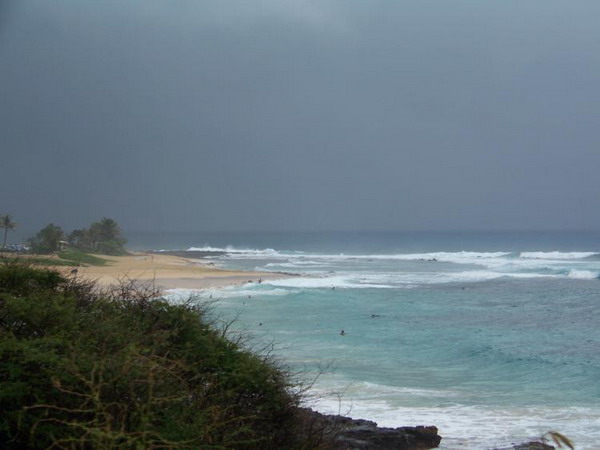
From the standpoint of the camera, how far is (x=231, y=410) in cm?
688

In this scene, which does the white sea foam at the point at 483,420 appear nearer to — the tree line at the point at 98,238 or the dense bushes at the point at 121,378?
the dense bushes at the point at 121,378

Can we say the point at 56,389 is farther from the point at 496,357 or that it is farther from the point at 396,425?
the point at 496,357

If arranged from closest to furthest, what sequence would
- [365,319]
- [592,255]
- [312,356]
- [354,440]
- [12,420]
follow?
[12,420], [354,440], [312,356], [365,319], [592,255]

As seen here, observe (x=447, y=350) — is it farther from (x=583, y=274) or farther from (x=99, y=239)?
(x=99, y=239)

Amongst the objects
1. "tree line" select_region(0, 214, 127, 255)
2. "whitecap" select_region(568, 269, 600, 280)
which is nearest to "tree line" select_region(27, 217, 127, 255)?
"tree line" select_region(0, 214, 127, 255)

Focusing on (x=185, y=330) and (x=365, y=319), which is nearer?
(x=185, y=330)

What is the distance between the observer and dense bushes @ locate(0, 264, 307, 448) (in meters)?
5.29

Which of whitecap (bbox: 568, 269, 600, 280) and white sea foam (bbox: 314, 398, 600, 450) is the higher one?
whitecap (bbox: 568, 269, 600, 280)

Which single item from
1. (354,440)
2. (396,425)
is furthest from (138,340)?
(396,425)

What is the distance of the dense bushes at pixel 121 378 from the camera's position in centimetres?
529

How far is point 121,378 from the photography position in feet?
17.9

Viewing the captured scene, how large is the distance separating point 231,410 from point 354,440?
15.9 ft

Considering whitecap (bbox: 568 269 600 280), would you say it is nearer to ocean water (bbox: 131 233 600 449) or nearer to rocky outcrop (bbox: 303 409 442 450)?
ocean water (bbox: 131 233 600 449)

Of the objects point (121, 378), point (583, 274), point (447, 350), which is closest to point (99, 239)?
point (583, 274)
